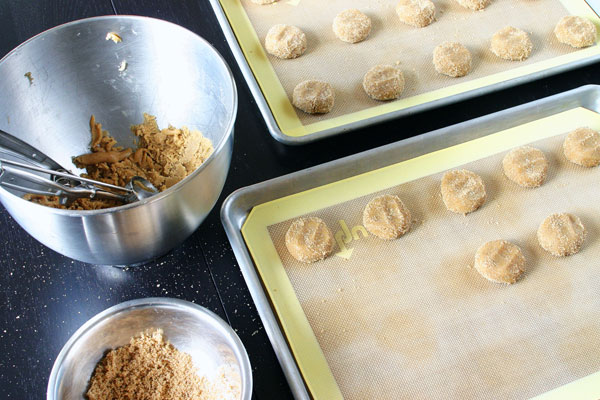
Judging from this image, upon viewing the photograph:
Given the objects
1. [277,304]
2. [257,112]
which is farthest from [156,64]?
[277,304]

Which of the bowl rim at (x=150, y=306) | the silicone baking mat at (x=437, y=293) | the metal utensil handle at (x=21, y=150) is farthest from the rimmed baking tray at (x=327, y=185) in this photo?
the metal utensil handle at (x=21, y=150)

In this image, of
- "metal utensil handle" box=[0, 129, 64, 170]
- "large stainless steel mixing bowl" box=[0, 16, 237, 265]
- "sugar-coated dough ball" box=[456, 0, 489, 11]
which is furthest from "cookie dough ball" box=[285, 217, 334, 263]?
"sugar-coated dough ball" box=[456, 0, 489, 11]

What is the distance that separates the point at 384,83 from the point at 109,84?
0.48 metres

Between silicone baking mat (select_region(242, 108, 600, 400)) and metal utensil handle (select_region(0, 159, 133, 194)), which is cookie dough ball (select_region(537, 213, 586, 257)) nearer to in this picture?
silicone baking mat (select_region(242, 108, 600, 400))

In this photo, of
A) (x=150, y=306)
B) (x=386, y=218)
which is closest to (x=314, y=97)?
(x=386, y=218)

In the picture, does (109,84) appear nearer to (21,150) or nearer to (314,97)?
(21,150)

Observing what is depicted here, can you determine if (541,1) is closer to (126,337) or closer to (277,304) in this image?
(277,304)

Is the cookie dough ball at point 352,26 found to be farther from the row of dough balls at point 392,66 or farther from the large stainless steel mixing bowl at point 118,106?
the large stainless steel mixing bowl at point 118,106

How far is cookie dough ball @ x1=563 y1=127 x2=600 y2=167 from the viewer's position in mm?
988

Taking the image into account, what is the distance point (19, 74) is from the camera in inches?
32.5

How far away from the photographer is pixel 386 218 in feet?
2.95

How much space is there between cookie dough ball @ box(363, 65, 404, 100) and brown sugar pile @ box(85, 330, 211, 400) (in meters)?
0.58

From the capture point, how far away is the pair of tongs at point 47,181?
2.28 ft

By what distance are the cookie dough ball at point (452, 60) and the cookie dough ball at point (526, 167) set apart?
20cm
